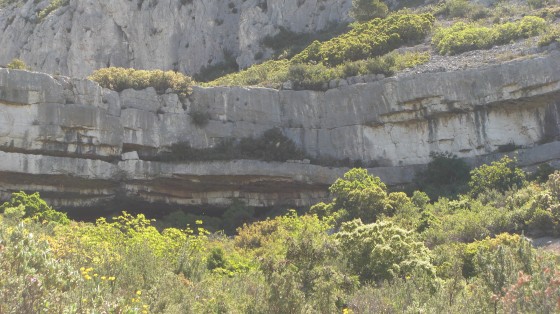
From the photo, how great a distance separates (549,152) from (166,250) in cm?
1800

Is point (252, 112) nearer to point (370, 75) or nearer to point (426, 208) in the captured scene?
point (370, 75)

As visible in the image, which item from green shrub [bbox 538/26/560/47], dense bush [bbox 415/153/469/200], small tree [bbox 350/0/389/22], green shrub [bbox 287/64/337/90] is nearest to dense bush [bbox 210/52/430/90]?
green shrub [bbox 287/64/337/90]

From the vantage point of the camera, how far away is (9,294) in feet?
24.3

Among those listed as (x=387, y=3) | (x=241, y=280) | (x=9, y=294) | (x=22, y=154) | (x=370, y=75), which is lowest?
(x=241, y=280)

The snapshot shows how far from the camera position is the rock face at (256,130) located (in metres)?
25.7

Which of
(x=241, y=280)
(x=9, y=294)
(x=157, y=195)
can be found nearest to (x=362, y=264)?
(x=241, y=280)

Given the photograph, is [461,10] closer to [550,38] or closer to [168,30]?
[550,38]

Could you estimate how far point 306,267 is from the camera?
12.3 m

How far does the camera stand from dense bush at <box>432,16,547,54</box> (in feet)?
104

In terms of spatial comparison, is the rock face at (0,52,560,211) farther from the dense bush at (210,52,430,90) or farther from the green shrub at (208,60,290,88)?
the green shrub at (208,60,290,88)

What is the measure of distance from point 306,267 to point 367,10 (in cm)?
3349

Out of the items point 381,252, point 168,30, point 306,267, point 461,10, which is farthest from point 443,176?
point 168,30

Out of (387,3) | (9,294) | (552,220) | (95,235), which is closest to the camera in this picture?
(9,294)

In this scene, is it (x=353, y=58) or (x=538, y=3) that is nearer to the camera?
(x=353, y=58)
